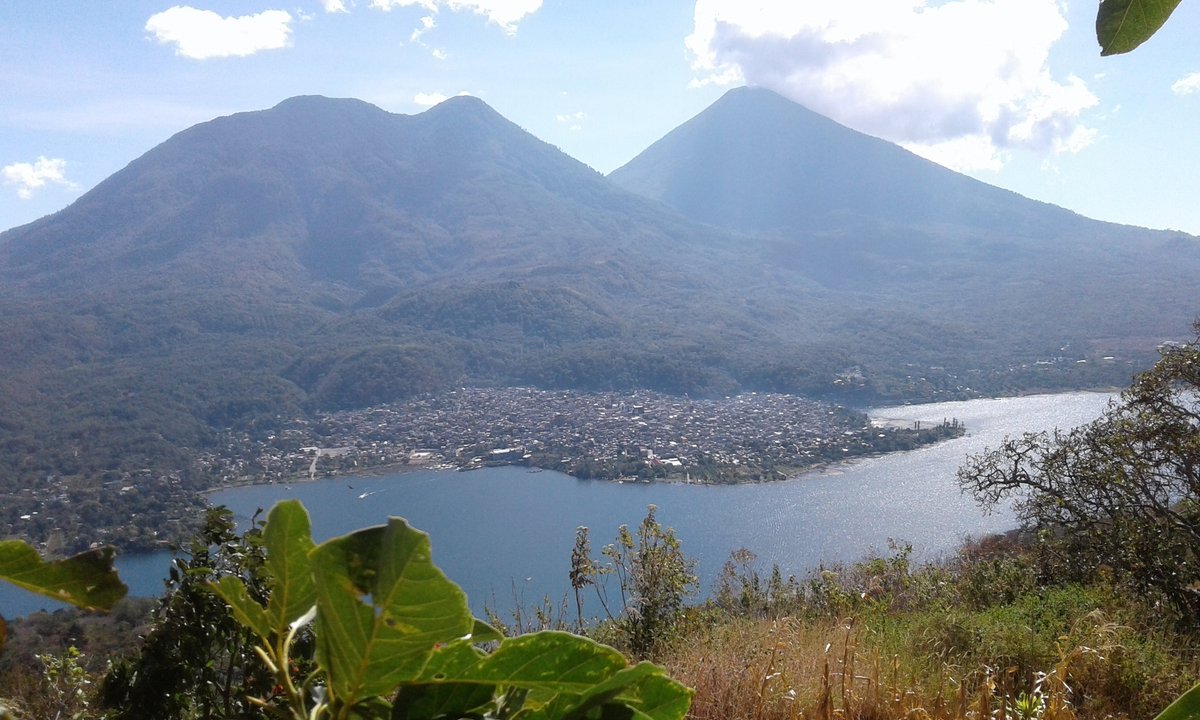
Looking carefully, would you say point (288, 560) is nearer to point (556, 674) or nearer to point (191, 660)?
point (556, 674)

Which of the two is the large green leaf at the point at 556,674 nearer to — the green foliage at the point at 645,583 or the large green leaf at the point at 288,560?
the large green leaf at the point at 288,560

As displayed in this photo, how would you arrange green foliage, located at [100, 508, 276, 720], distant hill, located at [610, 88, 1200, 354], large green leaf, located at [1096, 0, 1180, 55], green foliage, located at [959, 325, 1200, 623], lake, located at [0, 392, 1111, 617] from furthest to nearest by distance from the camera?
distant hill, located at [610, 88, 1200, 354], lake, located at [0, 392, 1111, 617], green foliage, located at [959, 325, 1200, 623], green foliage, located at [100, 508, 276, 720], large green leaf, located at [1096, 0, 1180, 55]

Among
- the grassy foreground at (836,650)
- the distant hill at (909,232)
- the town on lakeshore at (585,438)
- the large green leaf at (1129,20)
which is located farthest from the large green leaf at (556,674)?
the distant hill at (909,232)

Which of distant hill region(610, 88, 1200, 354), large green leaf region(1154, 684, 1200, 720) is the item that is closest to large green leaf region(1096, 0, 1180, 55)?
large green leaf region(1154, 684, 1200, 720)

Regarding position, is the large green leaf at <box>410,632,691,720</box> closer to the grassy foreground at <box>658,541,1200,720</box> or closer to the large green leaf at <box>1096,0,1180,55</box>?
the large green leaf at <box>1096,0,1180,55</box>

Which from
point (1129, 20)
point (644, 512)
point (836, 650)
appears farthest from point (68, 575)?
point (644, 512)

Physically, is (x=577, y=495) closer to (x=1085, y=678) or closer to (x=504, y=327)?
(x=1085, y=678)
